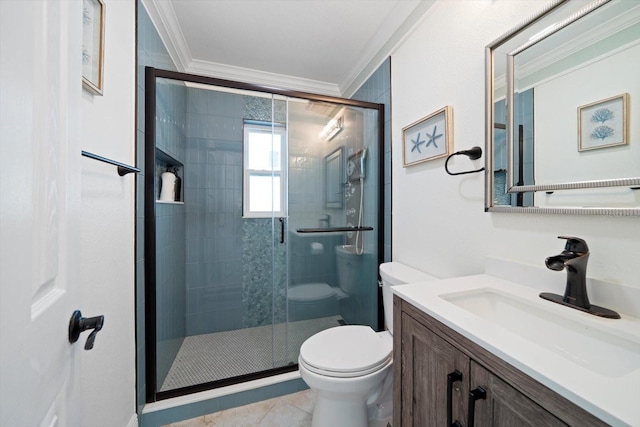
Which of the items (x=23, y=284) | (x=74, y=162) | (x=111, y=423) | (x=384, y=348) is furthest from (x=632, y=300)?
(x=111, y=423)

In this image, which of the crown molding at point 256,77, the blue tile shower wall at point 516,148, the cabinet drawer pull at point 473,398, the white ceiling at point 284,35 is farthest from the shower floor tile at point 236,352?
the white ceiling at point 284,35

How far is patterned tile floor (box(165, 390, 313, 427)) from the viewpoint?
1.37 m

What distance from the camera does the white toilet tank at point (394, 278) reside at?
1.35 meters

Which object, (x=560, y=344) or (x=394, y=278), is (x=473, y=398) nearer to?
(x=560, y=344)

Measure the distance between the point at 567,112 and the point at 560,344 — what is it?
2.42ft

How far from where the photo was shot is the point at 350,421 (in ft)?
3.80

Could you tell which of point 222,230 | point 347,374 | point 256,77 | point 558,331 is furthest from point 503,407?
point 256,77

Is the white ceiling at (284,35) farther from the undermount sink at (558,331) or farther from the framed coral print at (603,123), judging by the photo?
the undermount sink at (558,331)

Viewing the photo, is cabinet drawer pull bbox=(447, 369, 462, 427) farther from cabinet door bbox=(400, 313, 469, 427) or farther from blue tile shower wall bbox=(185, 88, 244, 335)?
blue tile shower wall bbox=(185, 88, 244, 335)

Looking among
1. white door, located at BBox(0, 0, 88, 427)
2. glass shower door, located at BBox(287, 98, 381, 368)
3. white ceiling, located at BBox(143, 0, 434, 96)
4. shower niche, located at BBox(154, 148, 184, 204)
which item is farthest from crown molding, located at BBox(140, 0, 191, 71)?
white door, located at BBox(0, 0, 88, 427)

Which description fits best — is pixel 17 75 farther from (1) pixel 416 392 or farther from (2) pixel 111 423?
(2) pixel 111 423

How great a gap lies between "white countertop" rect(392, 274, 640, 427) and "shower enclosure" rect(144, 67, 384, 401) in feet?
3.34

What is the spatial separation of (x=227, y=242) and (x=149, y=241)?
3.15 ft

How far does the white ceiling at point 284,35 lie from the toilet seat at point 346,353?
6.17 ft
